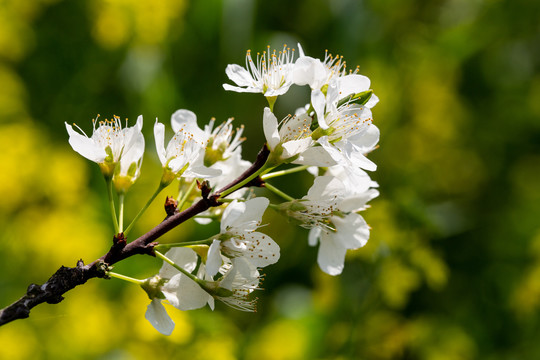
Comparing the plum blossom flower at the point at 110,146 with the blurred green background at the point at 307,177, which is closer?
the plum blossom flower at the point at 110,146

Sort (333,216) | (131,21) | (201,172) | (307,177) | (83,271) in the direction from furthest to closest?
1. (131,21)
2. (307,177)
3. (333,216)
4. (201,172)
5. (83,271)

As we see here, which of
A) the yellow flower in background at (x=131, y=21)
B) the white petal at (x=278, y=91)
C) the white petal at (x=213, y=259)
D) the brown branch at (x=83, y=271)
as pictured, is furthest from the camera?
the yellow flower in background at (x=131, y=21)

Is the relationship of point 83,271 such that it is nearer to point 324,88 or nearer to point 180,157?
point 180,157

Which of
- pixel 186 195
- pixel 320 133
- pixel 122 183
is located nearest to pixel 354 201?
pixel 320 133

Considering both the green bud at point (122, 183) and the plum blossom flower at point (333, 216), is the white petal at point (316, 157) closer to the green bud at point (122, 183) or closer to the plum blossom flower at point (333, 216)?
the plum blossom flower at point (333, 216)

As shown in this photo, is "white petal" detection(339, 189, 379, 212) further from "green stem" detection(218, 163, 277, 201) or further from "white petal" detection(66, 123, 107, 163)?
"white petal" detection(66, 123, 107, 163)

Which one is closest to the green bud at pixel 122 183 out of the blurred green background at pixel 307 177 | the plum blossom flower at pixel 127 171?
the plum blossom flower at pixel 127 171

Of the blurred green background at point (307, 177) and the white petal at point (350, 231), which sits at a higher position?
the blurred green background at point (307, 177)
